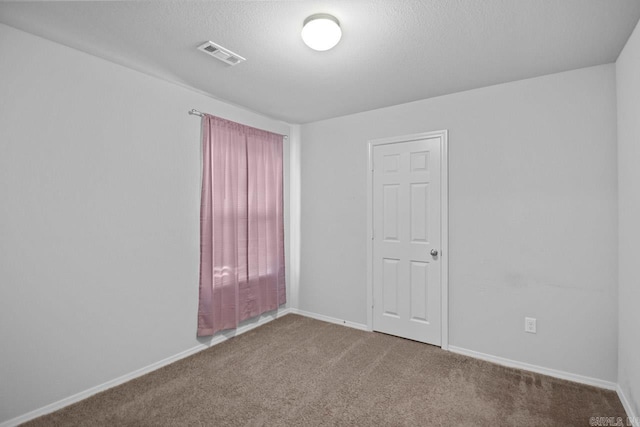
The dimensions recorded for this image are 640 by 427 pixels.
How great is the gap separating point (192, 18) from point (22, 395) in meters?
2.55

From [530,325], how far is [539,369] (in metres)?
0.36

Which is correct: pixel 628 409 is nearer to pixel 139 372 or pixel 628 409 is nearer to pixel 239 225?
pixel 239 225

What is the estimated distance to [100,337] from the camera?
2.36 meters

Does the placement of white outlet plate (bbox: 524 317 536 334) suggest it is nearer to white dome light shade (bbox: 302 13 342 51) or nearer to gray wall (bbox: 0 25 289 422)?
white dome light shade (bbox: 302 13 342 51)

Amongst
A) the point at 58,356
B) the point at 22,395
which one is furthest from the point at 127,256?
the point at 22,395

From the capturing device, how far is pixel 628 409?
2.08 metres

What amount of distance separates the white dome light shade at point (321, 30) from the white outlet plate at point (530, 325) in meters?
2.66

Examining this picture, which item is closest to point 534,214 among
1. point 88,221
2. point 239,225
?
point 239,225

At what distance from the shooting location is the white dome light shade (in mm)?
1828

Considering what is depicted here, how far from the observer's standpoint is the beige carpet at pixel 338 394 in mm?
2057

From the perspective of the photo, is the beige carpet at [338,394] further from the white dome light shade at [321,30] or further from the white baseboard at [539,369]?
the white dome light shade at [321,30]

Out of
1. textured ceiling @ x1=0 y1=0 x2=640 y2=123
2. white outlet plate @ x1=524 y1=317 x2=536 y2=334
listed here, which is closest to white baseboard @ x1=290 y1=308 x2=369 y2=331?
white outlet plate @ x1=524 y1=317 x2=536 y2=334

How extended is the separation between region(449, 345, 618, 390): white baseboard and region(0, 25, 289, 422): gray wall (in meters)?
2.56

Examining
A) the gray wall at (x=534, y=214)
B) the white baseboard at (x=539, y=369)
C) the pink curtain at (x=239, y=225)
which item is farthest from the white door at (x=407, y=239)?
the pink curtain at (x=239, y=225)
